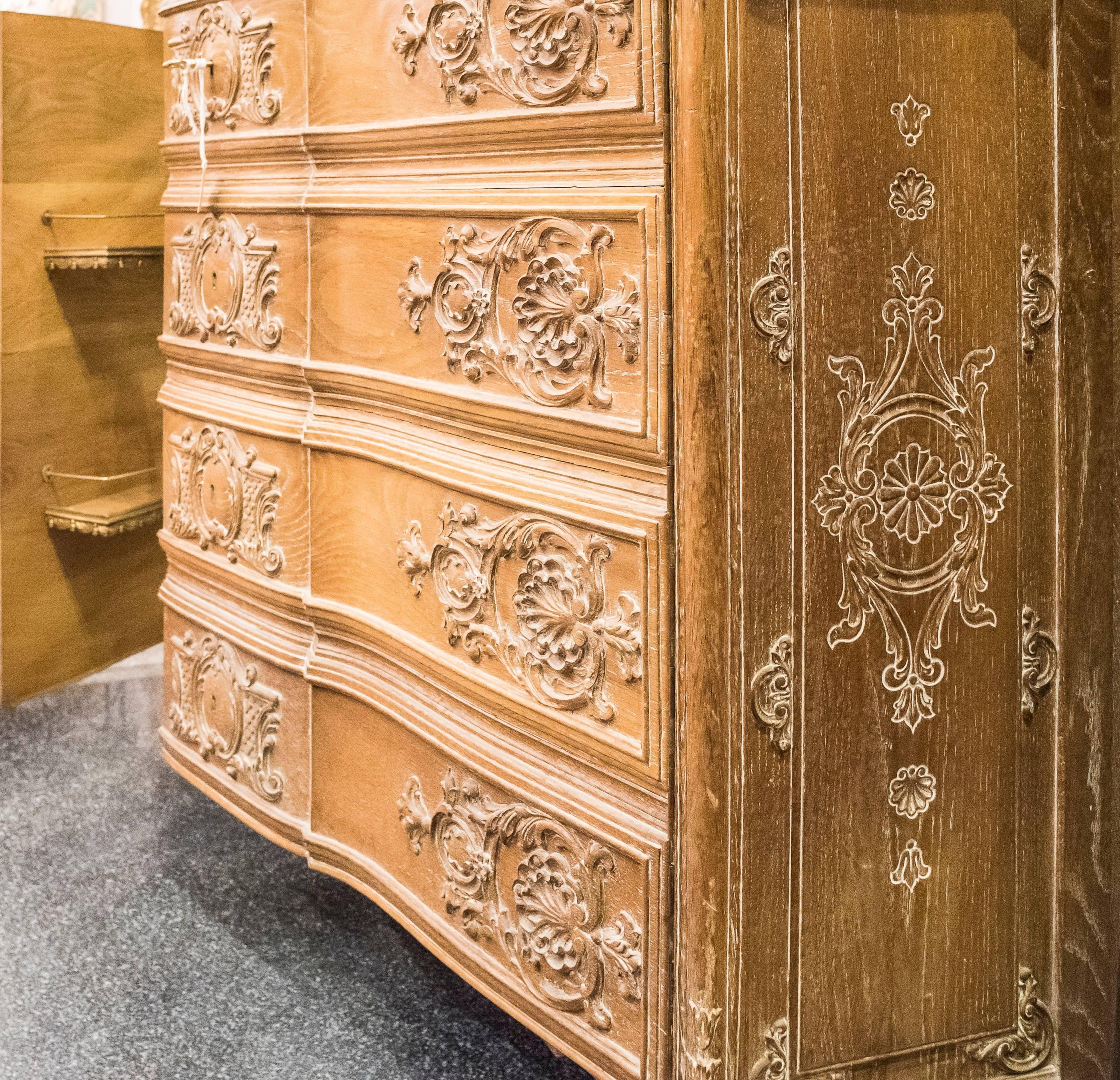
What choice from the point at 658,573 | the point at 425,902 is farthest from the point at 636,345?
the point at 425,902

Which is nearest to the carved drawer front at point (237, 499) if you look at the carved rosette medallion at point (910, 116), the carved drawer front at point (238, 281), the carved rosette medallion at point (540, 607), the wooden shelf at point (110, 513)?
the carved drawer front at point (238, 281)

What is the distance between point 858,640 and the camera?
129 centimetres

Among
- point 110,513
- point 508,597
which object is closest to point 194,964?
point 508,597

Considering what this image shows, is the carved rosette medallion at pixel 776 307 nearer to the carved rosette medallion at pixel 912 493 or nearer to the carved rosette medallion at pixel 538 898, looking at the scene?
the carved rosette medallion at pixel 912 493

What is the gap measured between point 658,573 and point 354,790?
0.85m

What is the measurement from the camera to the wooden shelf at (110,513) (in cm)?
316

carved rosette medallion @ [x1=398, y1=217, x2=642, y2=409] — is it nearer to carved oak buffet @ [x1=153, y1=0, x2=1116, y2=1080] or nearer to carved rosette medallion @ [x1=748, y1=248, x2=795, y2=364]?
carved oak buffet @ [x1=153, y1=0, x2=1116, y2=1080]

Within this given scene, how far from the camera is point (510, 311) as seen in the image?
1499mm

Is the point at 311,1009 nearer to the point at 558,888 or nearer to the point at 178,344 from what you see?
the point at 558,888

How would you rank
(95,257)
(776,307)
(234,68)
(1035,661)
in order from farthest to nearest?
1. (95,257)
2. (234,68)
3. (1035,661)
4. (776,307)

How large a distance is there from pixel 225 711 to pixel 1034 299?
1565mm

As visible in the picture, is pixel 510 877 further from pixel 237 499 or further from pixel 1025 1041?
pixel 237 499

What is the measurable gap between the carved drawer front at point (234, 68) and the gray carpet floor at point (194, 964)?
1.34m

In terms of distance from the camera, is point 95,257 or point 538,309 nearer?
point 538,309
